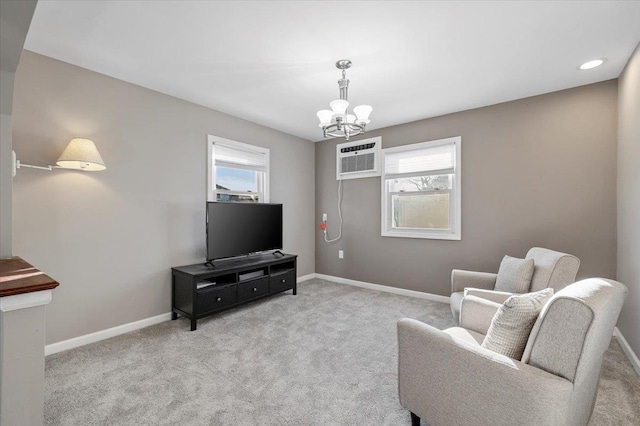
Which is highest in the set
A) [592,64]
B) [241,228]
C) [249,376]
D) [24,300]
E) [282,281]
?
[592,64]

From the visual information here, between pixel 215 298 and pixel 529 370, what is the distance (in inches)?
111

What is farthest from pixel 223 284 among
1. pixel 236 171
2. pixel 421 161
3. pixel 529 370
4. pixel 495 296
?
pixel 421 161

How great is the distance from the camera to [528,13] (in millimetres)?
1951

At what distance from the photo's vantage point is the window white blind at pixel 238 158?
3796 mm

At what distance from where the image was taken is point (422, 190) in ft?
13.5

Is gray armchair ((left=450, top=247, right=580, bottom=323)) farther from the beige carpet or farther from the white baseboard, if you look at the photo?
the white baseboard

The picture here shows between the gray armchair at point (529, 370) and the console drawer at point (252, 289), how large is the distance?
2.38m

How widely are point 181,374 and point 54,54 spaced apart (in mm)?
2824

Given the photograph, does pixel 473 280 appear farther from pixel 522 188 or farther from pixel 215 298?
pixel 215 298

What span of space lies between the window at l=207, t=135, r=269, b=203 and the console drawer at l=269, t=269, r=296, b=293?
112 cm

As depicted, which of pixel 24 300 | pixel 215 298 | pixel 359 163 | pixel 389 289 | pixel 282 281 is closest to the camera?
pixel 24 300

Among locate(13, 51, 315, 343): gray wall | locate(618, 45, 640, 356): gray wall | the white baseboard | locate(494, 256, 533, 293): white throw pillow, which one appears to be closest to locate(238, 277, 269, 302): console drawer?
locate(13, 51, 315, 343): gray wall

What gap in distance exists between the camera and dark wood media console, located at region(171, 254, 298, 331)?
3.01 metres

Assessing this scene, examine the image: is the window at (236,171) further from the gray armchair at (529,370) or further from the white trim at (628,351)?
the white trim at (628,351)
